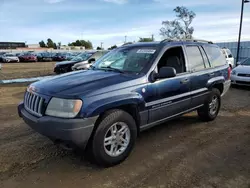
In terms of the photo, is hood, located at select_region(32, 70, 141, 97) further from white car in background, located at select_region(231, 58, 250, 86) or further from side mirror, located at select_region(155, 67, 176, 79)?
white car in background, located at select_region(231, 58, 250, 86)

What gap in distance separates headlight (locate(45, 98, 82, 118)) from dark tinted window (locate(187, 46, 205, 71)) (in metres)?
2.61

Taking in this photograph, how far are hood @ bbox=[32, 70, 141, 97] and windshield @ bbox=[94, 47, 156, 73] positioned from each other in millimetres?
361

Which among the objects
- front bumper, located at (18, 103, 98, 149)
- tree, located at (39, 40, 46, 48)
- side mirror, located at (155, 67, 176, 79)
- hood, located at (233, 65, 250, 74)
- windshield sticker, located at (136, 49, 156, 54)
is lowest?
front bumper, located at (18, 103, 98, 149)

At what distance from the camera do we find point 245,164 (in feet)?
11.7

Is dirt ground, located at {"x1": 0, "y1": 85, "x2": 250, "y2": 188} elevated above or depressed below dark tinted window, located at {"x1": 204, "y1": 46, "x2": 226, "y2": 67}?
below

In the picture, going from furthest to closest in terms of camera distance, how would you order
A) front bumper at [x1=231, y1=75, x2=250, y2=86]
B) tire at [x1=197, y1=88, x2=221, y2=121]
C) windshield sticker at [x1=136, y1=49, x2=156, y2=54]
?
front bumper at [x1=231, y1=75, x2=250, y2=86] → tire at [x1=197, y1=88, x2=221, y2=121] → windshield sticker at [x1=136, y1=49, x2=156, y2=54]

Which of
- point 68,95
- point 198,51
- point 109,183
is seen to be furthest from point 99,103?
point 198,51

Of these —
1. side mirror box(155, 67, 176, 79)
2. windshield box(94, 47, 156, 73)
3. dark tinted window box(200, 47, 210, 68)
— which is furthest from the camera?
dark tinted window box(200, 47, 210, 68)

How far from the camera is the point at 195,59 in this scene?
193 inches

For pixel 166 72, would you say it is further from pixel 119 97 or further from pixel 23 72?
pixel 23 72

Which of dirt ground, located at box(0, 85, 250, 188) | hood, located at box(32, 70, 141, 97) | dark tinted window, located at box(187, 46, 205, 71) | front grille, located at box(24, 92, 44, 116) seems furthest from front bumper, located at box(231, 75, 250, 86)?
front grille, located at box(24, 92, 44, 116)

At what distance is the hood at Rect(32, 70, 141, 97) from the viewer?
318cm

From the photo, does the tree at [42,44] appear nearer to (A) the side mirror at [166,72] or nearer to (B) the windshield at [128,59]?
(B) the windshield at [128,59]

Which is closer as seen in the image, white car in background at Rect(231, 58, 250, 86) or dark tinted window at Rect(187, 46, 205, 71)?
dark tinted window at Rect(187, 46, 205, 71)
